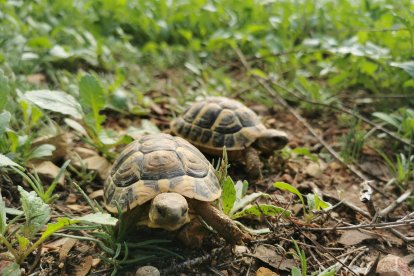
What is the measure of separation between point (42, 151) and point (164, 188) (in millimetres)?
926

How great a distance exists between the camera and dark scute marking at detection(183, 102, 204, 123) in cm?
308

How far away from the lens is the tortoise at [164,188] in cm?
183

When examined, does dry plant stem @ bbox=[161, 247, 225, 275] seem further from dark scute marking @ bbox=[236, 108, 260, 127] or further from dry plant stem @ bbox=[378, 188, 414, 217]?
dark scute marking @ bbox=[236, 108, 260, 127]

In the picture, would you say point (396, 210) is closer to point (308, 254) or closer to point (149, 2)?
point (308, 254)

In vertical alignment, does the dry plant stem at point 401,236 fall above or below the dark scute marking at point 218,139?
below

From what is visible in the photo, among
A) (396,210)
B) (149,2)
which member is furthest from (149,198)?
(149,2)

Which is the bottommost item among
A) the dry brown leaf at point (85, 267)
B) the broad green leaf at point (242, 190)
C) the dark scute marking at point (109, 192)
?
the broad green leaf at point (242, 190)

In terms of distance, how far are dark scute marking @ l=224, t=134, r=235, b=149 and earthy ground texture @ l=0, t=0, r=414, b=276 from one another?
0.50 feet

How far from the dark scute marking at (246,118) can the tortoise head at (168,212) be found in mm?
1313

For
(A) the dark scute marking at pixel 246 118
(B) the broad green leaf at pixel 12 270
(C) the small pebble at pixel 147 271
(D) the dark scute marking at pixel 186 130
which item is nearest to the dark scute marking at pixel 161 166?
(C) the small pebble at pixel 147 271

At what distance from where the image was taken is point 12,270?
166 centimetres

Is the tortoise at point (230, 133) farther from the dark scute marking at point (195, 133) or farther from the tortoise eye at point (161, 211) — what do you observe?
the tortoise eye at point (161, 211)

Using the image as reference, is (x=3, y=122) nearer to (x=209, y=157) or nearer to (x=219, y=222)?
(x=219, y=222)

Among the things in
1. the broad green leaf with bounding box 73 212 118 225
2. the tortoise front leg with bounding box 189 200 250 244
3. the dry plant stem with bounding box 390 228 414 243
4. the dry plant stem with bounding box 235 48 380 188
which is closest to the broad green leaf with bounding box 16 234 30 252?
the broad green leaf with bounding box 73 212 118 225
